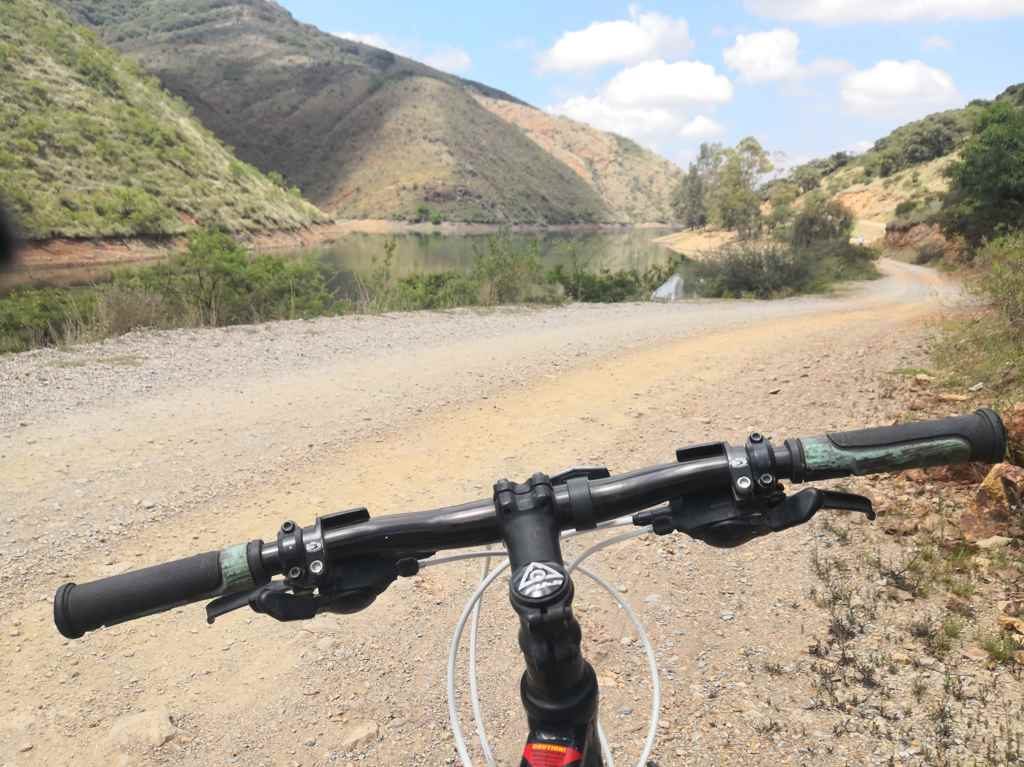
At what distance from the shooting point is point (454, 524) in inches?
50.8

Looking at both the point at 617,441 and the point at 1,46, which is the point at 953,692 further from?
the point at 1,46

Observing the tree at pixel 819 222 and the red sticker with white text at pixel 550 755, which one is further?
the tree at pixel 819 222

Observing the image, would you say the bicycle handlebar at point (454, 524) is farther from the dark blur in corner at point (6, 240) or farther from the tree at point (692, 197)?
the tree at point (692, 197)

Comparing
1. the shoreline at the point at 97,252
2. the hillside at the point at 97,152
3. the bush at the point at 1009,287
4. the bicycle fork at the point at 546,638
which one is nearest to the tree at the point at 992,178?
the shoreline at the point at 97,252

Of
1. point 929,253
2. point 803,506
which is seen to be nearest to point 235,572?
point 803,506

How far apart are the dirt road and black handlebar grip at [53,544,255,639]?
1850mm

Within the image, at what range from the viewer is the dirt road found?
291 cm

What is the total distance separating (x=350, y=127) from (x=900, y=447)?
144m

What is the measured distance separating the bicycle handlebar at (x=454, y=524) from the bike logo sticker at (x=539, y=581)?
7.1 inches

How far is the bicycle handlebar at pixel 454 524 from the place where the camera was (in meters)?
1.26

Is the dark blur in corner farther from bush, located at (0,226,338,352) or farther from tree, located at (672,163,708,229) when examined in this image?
tree, located at (672,163,708,229)

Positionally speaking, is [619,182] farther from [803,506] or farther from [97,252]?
[803,506]

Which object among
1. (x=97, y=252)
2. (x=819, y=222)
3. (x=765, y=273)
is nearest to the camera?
(x=765, y=273)

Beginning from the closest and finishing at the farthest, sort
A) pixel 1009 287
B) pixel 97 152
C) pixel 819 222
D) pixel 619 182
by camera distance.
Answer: pixel 1009 287 < pixel 819 222 < pixel 97 152 < pixel 619 182
